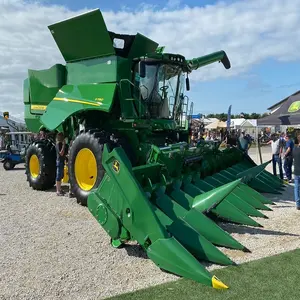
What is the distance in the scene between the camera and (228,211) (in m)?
5.16

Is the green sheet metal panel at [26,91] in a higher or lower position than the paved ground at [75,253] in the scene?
higher

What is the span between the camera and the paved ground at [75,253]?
3559 mm

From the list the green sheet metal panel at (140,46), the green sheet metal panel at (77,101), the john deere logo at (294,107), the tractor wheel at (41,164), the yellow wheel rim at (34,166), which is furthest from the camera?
the john deere logo at (294,107)

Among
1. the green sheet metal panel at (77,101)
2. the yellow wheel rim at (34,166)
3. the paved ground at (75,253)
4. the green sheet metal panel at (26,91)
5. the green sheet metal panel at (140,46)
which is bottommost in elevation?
the paved ground at (75,253)

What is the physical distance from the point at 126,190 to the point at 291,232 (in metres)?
2.81

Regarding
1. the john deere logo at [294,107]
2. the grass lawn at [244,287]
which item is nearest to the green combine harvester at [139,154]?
the grass lawn at [244,287]

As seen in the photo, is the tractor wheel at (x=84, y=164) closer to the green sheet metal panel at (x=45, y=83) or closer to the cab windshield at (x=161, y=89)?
the cab windshield at (x=161, y=89)

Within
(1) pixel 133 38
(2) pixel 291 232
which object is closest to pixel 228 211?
(2) pixel 291 232

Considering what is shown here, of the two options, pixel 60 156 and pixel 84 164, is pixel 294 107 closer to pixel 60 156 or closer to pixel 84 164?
pixel 60 156

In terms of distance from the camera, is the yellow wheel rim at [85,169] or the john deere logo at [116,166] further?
the yellow wheel rim at [85,169]

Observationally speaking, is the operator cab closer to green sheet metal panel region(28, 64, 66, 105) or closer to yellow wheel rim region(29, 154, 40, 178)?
green sheet metal panel region(28, 64, 66, 105)

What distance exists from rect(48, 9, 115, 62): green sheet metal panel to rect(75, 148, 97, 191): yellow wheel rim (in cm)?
218

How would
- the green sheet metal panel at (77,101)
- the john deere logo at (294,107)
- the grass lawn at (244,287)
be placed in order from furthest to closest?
the john deere logo at (294,107), the green sheet metal panel at (77,101), the grass lawn at (244,287)

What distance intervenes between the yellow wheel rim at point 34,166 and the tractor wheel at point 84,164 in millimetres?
2161
